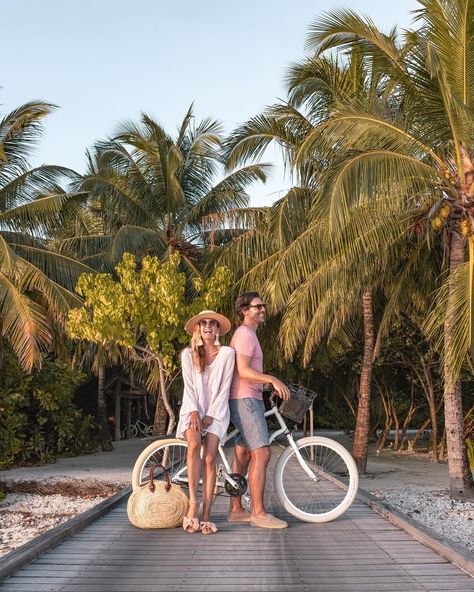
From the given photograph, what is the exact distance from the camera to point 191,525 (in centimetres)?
552

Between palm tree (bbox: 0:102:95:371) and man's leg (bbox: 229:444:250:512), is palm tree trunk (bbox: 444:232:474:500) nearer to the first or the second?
man's leg (bbox: 229:444:250:512)

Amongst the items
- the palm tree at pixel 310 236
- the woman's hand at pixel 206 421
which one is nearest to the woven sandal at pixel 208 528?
the woman's hand at pixel 206 421

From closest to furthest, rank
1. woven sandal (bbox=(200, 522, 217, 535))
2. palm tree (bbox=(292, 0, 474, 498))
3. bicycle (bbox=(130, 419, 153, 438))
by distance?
woven sandal (bbox=(200, 522, 217, 535)) < palm tree (bbox=(292, 0, 474, 498)) < bicycle (bbox=(130, 419, 153, 438))

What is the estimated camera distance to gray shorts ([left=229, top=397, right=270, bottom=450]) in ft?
18.6

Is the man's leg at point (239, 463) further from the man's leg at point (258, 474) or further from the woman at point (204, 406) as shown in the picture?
the woman at point (204, 406)

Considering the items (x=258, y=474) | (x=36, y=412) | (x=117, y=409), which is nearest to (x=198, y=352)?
(x=258, y=474)

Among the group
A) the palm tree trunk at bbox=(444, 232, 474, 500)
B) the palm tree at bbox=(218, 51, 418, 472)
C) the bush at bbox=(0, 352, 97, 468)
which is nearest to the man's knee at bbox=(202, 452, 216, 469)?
the palm tree at bbox=(218, 51, 418, 472)

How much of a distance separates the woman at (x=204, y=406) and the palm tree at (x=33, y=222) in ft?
26.1

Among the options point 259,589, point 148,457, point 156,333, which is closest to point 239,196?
point 156,333

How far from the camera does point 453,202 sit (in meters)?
9.83

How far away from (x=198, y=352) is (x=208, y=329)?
19 centimetres

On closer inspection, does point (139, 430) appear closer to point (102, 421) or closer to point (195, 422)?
point (102, 421)

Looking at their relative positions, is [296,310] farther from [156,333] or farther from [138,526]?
[138,526]

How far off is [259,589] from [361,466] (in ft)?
38.3
